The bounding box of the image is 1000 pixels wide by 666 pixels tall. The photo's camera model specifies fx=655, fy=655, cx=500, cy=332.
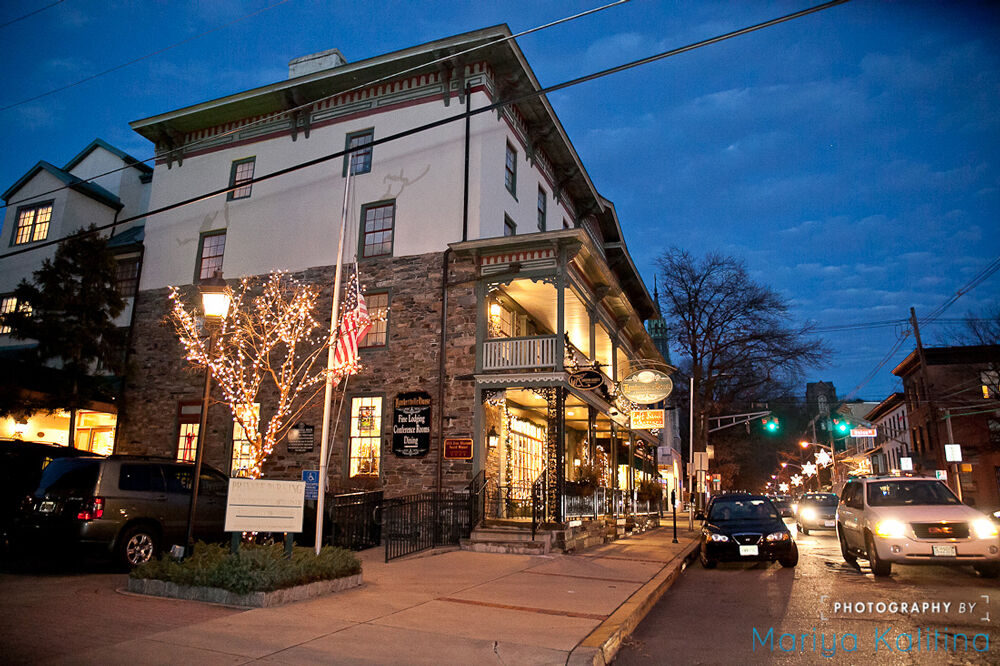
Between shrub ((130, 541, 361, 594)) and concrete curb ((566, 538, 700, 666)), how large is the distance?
13.1 feet

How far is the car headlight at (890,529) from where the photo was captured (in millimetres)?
11250

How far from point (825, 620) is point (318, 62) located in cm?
2216

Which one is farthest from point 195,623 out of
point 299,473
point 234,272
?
point 234,272

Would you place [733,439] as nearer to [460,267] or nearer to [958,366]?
[958,366]

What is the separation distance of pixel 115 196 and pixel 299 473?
15755 millimetres

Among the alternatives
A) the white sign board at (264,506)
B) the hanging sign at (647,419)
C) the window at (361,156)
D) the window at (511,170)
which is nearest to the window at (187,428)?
the window at (361,156)

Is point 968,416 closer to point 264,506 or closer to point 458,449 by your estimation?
point 458,449

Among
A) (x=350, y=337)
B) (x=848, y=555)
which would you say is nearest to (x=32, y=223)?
(x=350, y=337)

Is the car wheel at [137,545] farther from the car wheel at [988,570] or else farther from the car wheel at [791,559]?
the car wheel at [988,570]

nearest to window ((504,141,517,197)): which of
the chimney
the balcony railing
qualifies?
the balcony railing

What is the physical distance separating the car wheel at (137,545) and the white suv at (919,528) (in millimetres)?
12389

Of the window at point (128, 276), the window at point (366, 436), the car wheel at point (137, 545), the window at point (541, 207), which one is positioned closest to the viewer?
the car wheel at point (137, 545)

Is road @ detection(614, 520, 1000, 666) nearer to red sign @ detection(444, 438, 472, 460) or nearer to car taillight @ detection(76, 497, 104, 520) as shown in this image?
red sign @ detection(444, 438, 472, 460)

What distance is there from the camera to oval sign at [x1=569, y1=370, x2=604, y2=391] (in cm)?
1774
